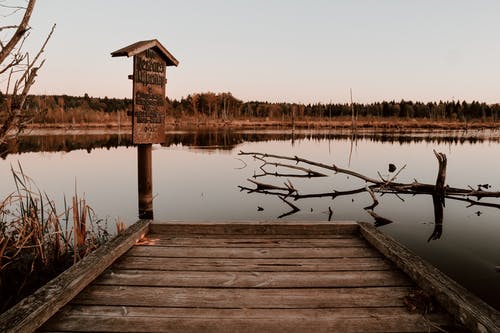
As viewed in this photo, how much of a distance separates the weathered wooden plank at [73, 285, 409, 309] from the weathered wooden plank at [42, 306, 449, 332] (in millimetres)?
82

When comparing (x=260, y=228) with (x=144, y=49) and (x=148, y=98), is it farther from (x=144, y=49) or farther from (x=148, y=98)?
(x=144, y=49)

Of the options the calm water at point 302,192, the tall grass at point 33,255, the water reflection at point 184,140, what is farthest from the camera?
the water reflection at point 184,140

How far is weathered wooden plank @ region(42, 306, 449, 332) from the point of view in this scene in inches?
95.0

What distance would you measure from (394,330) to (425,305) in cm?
46

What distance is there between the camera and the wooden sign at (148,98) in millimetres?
6191

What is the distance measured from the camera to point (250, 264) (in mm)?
3654

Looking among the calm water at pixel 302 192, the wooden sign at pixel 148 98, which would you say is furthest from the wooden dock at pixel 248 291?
the wooden sign at pixel 148 98

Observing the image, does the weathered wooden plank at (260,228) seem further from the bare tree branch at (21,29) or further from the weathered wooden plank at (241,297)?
the bare tree branch at (21,29)

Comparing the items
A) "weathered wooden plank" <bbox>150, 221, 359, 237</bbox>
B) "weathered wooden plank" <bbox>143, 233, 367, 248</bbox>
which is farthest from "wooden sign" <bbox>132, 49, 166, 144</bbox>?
Answer: "weathered wooden plank" <bbox>143, 233, 367, 248</bbox>

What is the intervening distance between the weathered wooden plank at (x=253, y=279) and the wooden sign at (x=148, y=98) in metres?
3.30

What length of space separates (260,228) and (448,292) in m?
2.47

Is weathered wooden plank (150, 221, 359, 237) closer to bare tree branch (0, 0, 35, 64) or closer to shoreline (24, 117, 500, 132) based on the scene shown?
bare tree branch (0, 0, 35, 64)

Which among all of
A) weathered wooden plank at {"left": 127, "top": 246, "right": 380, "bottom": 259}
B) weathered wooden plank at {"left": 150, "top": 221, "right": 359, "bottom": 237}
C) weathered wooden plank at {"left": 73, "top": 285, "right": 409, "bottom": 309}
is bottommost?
weathered wooden plank at {"left": 127, "top": 246, "right": 380, "bottom": 259}

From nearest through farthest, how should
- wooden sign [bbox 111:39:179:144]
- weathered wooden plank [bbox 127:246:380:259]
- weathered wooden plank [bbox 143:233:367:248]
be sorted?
1. weathered wooden plank [bbox 127:246:380:259]
2. weathered wooden plank [bbox 143:233:367:248]
3. wooden sign [bbox 111:39:179:144]
